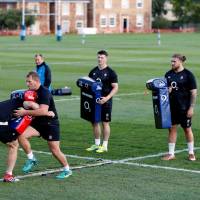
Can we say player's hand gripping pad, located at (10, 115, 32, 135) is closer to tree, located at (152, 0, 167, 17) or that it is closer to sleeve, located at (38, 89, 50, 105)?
sleeve, located at (38, 89, 50, 105)

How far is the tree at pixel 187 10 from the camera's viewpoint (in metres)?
121

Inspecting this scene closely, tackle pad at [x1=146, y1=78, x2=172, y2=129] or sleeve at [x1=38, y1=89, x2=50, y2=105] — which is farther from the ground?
sleeve at [x1=38, y1=89, x2=50, y2=105]

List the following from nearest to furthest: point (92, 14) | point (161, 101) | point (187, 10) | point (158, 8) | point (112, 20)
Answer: point (161, 101), point (92, 14), point (112, 20), point (187, 10), point (158, 8)

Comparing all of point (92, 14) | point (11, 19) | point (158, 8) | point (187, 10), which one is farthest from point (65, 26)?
point (158, 8)

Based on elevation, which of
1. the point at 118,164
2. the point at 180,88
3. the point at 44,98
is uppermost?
the point at 44,98

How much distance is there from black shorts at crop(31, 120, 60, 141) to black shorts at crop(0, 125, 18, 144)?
462 mm

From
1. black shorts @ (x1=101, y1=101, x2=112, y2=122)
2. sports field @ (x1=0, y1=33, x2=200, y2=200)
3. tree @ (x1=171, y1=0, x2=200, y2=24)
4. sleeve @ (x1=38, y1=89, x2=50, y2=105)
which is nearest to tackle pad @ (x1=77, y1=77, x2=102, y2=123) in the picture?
black shorts @ (x1=101, y1=101, x2=112, y2=122)

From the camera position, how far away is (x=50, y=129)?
11.3m

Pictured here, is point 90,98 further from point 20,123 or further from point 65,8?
point 65,8

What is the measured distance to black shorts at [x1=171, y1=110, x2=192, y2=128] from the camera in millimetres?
13000

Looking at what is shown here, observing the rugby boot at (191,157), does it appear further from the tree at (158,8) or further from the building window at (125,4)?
the tree at (158,8)

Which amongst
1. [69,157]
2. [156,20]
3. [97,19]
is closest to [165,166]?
[69,157]

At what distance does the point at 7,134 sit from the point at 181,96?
11.0 feet

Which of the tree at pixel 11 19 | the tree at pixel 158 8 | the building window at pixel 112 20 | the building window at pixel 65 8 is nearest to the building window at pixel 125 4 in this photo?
→ the building window at pixel 112 20
